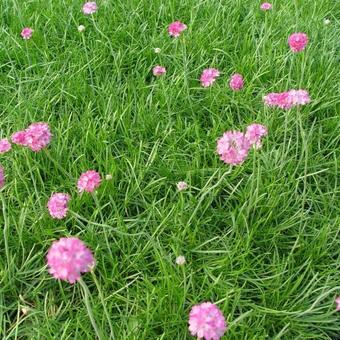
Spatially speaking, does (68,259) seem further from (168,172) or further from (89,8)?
(89,8)

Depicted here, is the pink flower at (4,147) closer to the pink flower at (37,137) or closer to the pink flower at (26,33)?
the pink flower at (37,137)

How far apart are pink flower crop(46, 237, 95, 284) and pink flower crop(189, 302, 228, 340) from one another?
271 millimetres

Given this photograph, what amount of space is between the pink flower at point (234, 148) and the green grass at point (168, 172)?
0.63 feet

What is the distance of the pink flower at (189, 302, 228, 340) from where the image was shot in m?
1.10

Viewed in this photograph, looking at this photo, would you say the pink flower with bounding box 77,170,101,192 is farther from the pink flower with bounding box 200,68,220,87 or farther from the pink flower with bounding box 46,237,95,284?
the pink flower with bounding box 200,68,220,87

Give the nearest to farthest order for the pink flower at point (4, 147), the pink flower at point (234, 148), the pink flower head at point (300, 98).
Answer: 1. the pink flower at point (234, 148)
2. the pink flower head at point (300, 98)
3. the pink flower at point (4, 147)

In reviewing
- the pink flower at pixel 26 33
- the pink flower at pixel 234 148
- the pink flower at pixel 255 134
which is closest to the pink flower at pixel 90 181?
the pink flower at pixel 234 148

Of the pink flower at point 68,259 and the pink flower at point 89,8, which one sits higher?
the pink flower at point 68,259

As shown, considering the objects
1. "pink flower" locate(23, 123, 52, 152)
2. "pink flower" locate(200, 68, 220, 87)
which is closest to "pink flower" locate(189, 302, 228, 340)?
"pink flower" locate(23, 123, 52, 152)

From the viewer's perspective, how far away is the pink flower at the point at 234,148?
1.41 meters

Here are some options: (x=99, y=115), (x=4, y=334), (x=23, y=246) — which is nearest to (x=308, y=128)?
(x=99, y=115)

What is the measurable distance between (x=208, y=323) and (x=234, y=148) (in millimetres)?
495

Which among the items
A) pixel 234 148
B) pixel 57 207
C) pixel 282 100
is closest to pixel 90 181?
pixel 57 207

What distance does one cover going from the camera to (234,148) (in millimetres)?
1423
